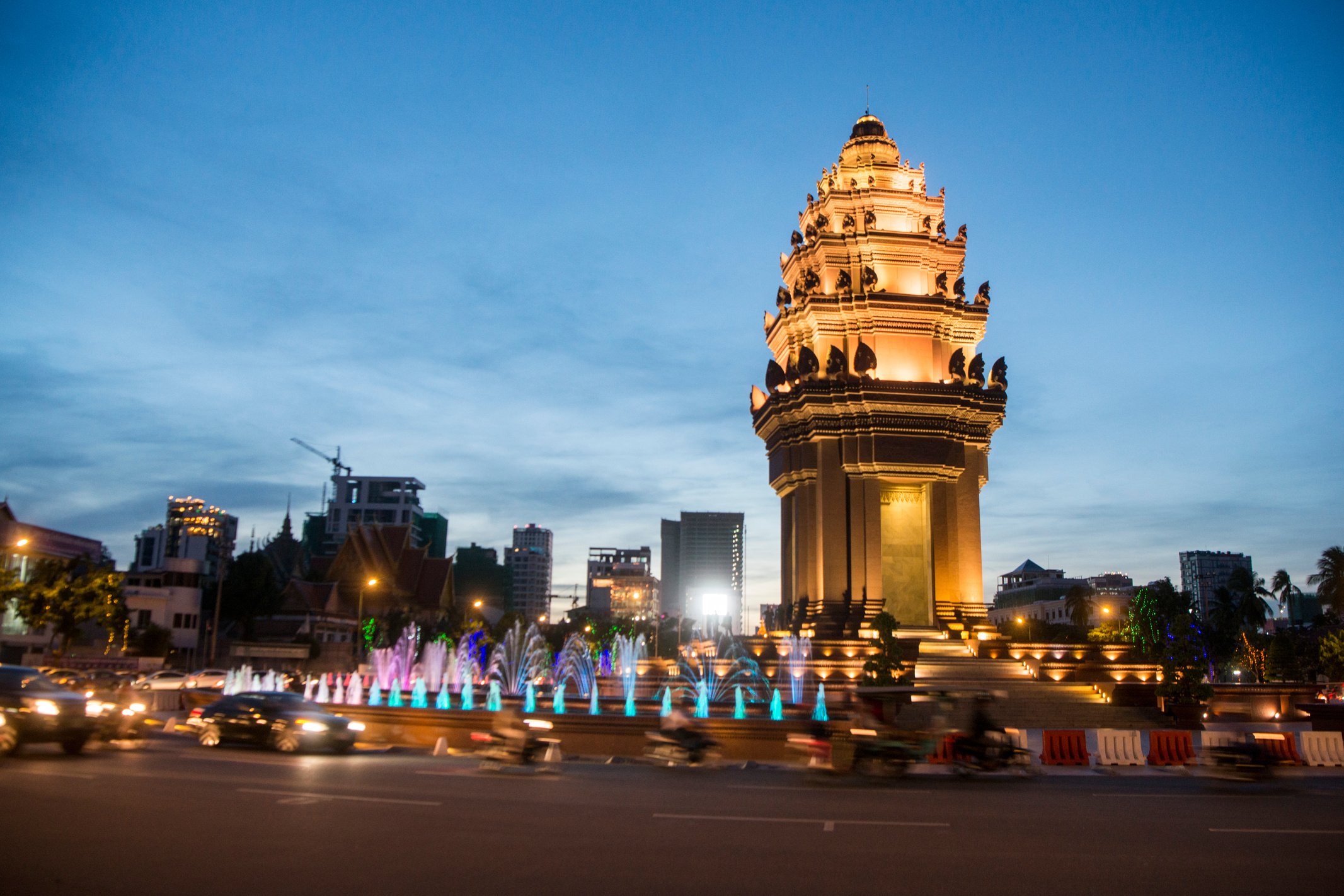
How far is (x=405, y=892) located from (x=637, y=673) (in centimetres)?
3331

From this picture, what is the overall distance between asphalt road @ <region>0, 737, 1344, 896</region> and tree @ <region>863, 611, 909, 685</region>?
1370 cm

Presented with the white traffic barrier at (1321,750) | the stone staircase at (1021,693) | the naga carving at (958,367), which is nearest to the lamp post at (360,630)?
the stone staircase at (1021,693)

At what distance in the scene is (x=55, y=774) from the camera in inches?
581

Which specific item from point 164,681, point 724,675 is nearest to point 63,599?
point 164,681

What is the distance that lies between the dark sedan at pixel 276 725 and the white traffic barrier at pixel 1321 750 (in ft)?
62.6

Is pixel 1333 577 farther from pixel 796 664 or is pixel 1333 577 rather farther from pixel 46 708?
pixel 46 708

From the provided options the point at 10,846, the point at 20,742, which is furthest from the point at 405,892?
the point at 20,742

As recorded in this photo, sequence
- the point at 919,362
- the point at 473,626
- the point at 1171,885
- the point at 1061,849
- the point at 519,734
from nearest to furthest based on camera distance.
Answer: the point at 1171,885 < the point at 1061,849 < the point at 519,734 < the point at 919,362 < the point at 473,626

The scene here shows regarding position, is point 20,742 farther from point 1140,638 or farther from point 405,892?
point 1140,638

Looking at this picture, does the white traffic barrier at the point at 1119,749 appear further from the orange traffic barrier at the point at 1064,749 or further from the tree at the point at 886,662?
the tree at the point at 886,662

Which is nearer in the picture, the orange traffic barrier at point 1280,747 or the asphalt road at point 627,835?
the asphalt road at point 627,835

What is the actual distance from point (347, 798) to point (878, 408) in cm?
2857

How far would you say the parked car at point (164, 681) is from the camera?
4175 cm

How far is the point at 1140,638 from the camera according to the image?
1649 inches
